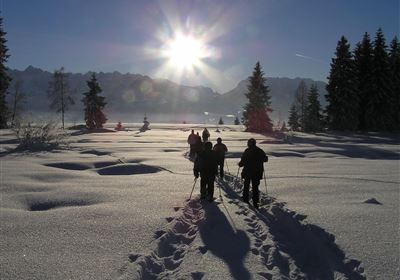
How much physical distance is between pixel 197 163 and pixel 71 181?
475 cm

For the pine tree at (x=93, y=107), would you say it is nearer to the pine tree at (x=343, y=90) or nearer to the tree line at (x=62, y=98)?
the tree line at (x=62, y=98)

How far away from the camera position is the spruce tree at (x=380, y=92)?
46.6 m

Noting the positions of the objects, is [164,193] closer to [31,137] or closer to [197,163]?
[197,163]

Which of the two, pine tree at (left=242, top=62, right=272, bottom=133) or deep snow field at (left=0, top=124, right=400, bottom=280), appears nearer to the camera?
deep snow field at (left=0, top=124, right=400, bottom=280)

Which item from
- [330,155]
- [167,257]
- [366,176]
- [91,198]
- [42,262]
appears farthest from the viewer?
[330,155]

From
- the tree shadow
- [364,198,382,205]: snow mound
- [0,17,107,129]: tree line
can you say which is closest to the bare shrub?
[0,17,107,129]: tree line

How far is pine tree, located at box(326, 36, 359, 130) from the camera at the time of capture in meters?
45.9

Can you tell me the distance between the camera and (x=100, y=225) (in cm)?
777

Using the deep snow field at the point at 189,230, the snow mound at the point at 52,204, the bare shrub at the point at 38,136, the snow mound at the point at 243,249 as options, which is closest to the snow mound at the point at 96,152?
the bare shrub at the point at 38,136

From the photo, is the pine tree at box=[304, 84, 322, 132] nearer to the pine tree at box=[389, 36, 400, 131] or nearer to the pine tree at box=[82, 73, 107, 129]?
the pine tree at box=[389, 36, 400, 131]

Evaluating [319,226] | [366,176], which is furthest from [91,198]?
[366,176]

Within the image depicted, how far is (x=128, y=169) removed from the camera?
16.9 metres

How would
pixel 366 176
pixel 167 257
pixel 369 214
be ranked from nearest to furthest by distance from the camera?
pixel 167 257, pixel 369 214, pixel 366 176

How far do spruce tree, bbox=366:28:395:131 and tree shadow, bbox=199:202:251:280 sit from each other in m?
43.6
